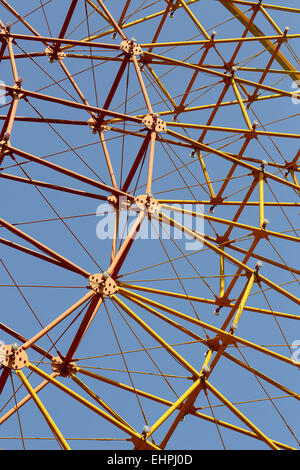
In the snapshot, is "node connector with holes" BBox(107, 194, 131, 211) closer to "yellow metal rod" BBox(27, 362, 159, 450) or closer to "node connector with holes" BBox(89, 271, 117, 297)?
"node connector with holes" BBox(89, 271, 117, 297)

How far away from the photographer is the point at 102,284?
20.3 meters

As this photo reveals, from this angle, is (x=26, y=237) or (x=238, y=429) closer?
(x=26, y=237)

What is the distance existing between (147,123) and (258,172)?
16.2 feet

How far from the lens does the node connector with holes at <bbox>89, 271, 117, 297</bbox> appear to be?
798 inches

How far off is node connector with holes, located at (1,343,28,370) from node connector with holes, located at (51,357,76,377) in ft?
12.4

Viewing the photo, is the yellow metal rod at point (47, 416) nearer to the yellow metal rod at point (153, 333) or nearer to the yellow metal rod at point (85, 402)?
the yellow metal rod at point (85, 402)

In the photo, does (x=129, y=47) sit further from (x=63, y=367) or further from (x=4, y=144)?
(x=63, y=367)

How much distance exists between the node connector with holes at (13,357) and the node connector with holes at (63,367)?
3.77m

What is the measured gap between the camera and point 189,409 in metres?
22.6

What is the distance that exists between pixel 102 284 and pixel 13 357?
3.25 metres

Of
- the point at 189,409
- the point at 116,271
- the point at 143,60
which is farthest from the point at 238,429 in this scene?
the point at 143,60

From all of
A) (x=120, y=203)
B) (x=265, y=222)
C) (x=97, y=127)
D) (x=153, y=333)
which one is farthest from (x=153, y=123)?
(x=153, y=333)
